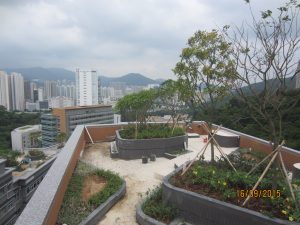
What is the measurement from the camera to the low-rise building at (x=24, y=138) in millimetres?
59000

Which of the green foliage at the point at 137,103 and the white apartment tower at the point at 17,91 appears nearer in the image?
the green foliage at the point at 137,103

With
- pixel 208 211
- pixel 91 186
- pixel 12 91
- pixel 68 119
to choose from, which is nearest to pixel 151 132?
pixel 91 186

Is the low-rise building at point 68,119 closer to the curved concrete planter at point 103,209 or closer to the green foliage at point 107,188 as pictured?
the green foliage at point 107,188

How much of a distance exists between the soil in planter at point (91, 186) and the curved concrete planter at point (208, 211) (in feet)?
5.32

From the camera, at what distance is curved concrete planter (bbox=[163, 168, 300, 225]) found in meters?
4.52

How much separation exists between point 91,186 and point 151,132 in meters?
4.91

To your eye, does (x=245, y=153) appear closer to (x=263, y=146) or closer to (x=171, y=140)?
(x=263, y=146)

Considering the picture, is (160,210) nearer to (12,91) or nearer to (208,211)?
(208,211)

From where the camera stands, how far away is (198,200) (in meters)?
5.25

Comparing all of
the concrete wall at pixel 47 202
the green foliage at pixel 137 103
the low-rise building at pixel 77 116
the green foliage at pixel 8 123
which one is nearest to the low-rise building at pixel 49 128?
the low-rise building at pixel 77 116

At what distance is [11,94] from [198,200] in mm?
113525

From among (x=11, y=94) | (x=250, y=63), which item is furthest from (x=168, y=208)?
(x=11, y=94)

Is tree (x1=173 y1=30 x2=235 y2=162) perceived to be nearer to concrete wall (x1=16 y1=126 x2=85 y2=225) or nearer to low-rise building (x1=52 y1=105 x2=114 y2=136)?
concrete wall (x1=16 y1=126 x2=85 y2=225)

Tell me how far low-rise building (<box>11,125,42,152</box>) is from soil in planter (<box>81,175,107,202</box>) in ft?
184
